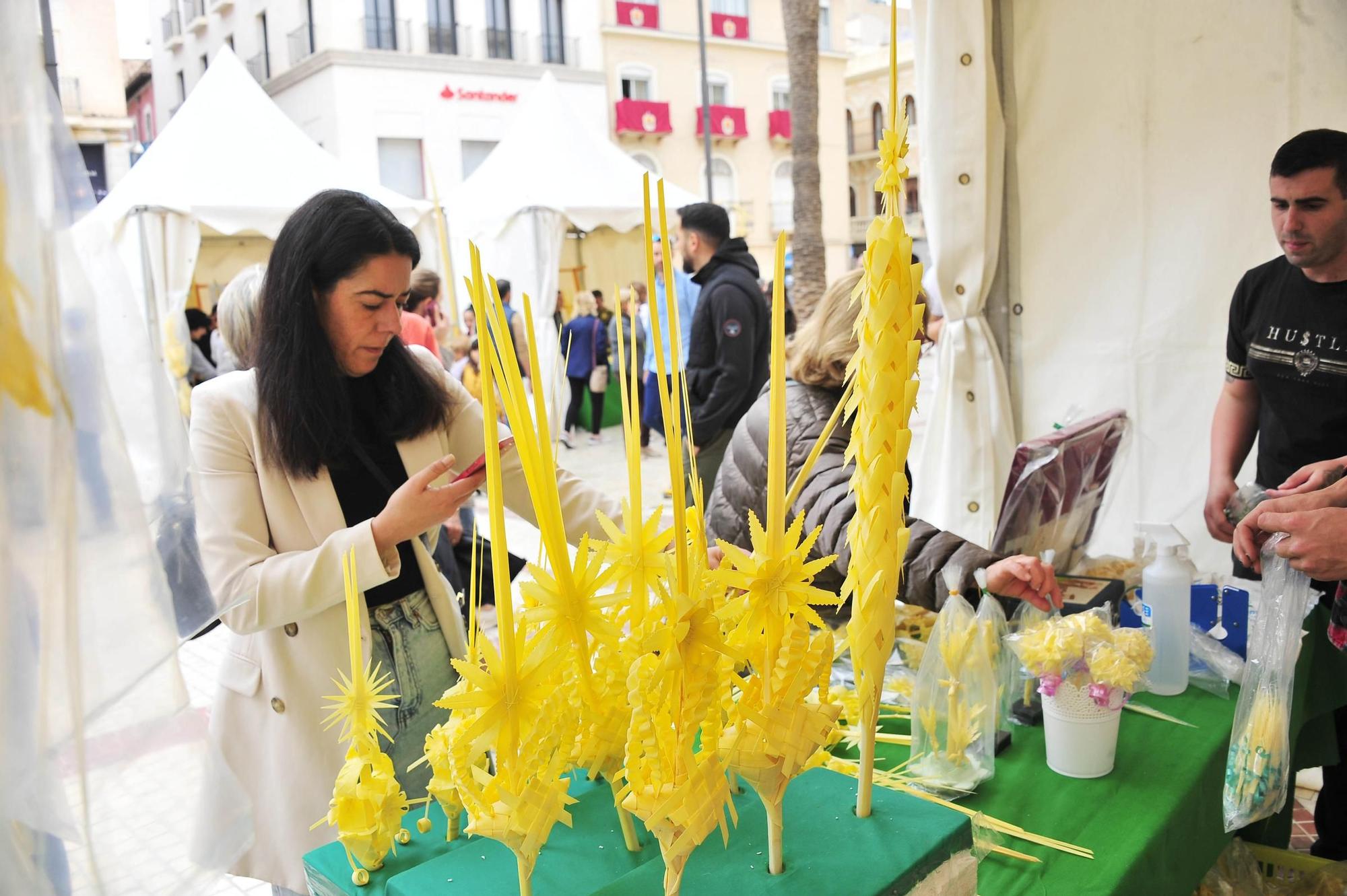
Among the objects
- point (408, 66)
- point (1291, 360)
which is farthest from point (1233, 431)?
point (408, 66)

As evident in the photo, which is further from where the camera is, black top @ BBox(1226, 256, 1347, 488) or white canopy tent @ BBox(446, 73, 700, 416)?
white canopy tent @ BBox(446, 73, 700, 416)

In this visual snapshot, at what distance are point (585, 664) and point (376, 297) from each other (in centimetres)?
96

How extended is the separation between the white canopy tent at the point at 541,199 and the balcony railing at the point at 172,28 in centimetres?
1893

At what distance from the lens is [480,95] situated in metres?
21.1

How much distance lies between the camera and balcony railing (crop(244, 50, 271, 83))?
21.3 m

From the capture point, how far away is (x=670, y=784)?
2.75 feet

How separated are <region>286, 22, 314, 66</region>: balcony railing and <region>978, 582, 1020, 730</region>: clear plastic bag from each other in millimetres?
21206

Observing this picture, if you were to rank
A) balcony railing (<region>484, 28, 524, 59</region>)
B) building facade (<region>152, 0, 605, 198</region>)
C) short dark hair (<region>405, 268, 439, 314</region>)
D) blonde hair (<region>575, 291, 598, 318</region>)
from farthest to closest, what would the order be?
balcony railing (<region>484, 28, 524, 59</region>) < building facade (<region>152, 0, 605, 198</region>) < blonde hair (<region>575, 291, 598, 318</region>) < short dark hair (<region>405, 268, 439, 314</region>)

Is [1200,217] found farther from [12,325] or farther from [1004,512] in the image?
[12,325]

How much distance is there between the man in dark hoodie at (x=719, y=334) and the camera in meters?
4.32

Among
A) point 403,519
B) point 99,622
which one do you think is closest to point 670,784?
point 99,622

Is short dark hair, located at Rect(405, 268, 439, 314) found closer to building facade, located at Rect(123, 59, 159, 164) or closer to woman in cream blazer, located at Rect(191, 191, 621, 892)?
woman in cream blazer, located at Rect(191, 191, 621, 892)

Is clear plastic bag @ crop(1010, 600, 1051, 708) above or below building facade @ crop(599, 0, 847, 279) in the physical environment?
below

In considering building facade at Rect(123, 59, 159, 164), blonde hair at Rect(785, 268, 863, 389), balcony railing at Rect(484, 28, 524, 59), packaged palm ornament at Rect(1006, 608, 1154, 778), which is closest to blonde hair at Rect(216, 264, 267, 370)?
blonde hair at Rect(785, 268, 863, 389)
